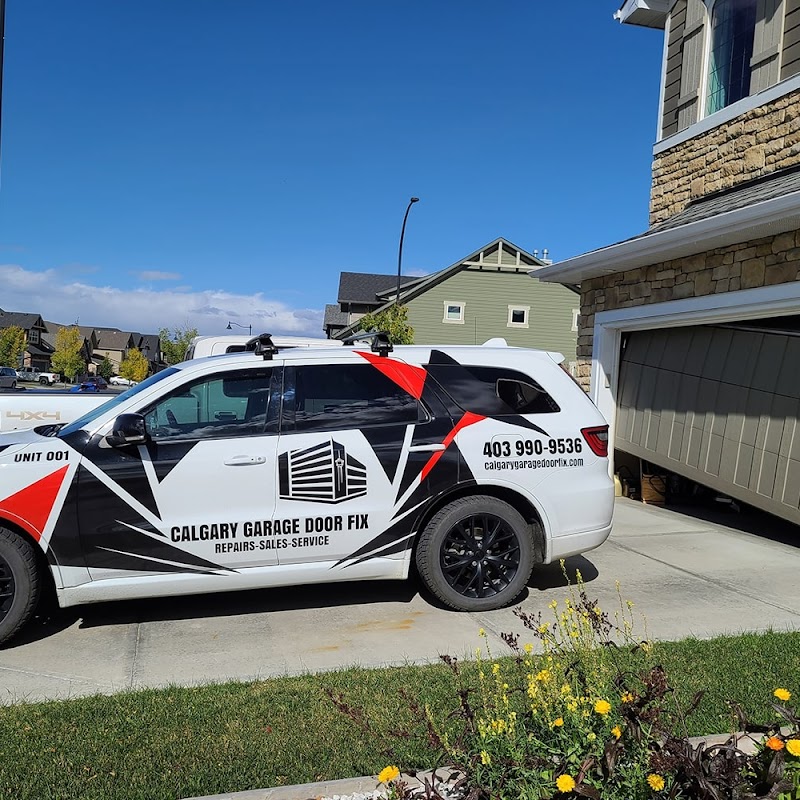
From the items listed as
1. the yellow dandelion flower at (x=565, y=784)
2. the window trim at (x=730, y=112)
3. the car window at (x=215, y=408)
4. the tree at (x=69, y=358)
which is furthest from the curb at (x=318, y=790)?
the tree at (x=69, y=358)

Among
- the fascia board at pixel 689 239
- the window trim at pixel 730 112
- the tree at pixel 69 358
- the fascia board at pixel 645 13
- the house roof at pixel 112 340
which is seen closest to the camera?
the fascia board at pixel 689 239

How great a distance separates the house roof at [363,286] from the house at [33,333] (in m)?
55.5

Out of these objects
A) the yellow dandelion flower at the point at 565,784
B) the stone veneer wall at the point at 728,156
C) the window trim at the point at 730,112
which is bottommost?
the yellow dandelion flower at the point at 565,784

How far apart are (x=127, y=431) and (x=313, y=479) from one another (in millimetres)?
1218

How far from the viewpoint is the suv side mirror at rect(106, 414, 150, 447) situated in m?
4.48

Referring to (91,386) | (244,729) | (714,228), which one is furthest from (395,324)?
(244,729)

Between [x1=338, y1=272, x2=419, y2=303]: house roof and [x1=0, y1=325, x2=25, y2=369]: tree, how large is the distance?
40.4 meters

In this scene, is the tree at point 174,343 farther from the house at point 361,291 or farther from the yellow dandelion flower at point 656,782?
the yellow dandelion flower at point 656,782

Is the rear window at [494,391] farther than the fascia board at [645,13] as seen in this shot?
No

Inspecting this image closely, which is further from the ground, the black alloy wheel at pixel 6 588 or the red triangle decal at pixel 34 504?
the red triangle decal at pixel 34 504

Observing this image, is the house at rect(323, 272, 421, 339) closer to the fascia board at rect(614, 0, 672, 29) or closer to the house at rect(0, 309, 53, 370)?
the fascia board at rect(614, 0, 672, 29)

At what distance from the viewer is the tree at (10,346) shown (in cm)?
7169

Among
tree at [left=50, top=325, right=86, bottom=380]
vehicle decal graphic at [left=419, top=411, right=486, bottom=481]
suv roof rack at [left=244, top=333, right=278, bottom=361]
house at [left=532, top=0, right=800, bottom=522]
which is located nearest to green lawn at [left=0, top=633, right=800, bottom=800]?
vehicle decal graphic at [left=419, top=411, right=486, bottom=481]

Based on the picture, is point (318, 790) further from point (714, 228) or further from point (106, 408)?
point (714, 228)
